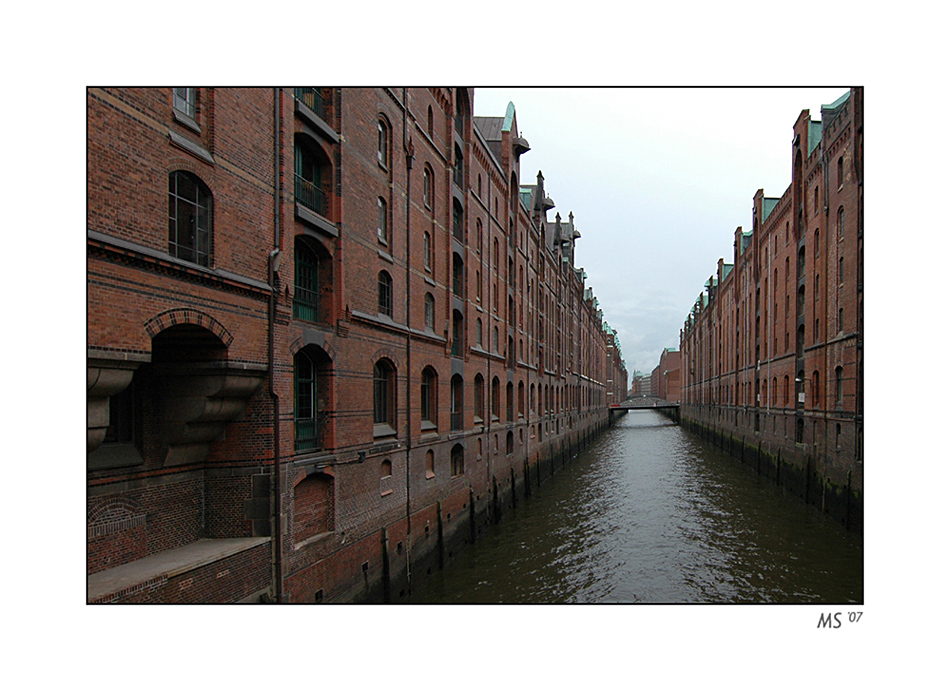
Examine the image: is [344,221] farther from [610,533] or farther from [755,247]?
[755,247]

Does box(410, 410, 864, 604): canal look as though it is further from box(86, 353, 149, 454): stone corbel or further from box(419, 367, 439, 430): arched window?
box(86, 353, 149, 454): stone corbel

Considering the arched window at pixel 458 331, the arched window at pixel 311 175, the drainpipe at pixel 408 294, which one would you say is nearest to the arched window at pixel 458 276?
the arched window at pixel 458 331

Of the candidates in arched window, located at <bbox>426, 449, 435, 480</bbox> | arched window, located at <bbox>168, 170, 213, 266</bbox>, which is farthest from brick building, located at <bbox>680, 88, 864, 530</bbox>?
arched window, located at <bbox>168, 170, 213, 266</bbox>

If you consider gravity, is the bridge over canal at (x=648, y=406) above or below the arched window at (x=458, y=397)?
below

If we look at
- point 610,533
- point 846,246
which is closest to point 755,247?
point 846,246

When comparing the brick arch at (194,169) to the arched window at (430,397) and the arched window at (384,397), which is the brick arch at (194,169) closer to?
the arched window at (384,397)

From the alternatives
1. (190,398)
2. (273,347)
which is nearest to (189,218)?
(273,347)

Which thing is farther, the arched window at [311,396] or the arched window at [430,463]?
the arched window at [430,463]

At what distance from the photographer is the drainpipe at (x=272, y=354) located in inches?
362

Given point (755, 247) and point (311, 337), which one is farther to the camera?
point (755, 247)

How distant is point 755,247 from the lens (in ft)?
132

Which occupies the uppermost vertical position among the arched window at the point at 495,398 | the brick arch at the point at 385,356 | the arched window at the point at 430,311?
the arched window at the point at 430,311

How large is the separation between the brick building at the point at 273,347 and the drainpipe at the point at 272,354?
0.03m

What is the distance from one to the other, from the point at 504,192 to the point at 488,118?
6533 millimetres
